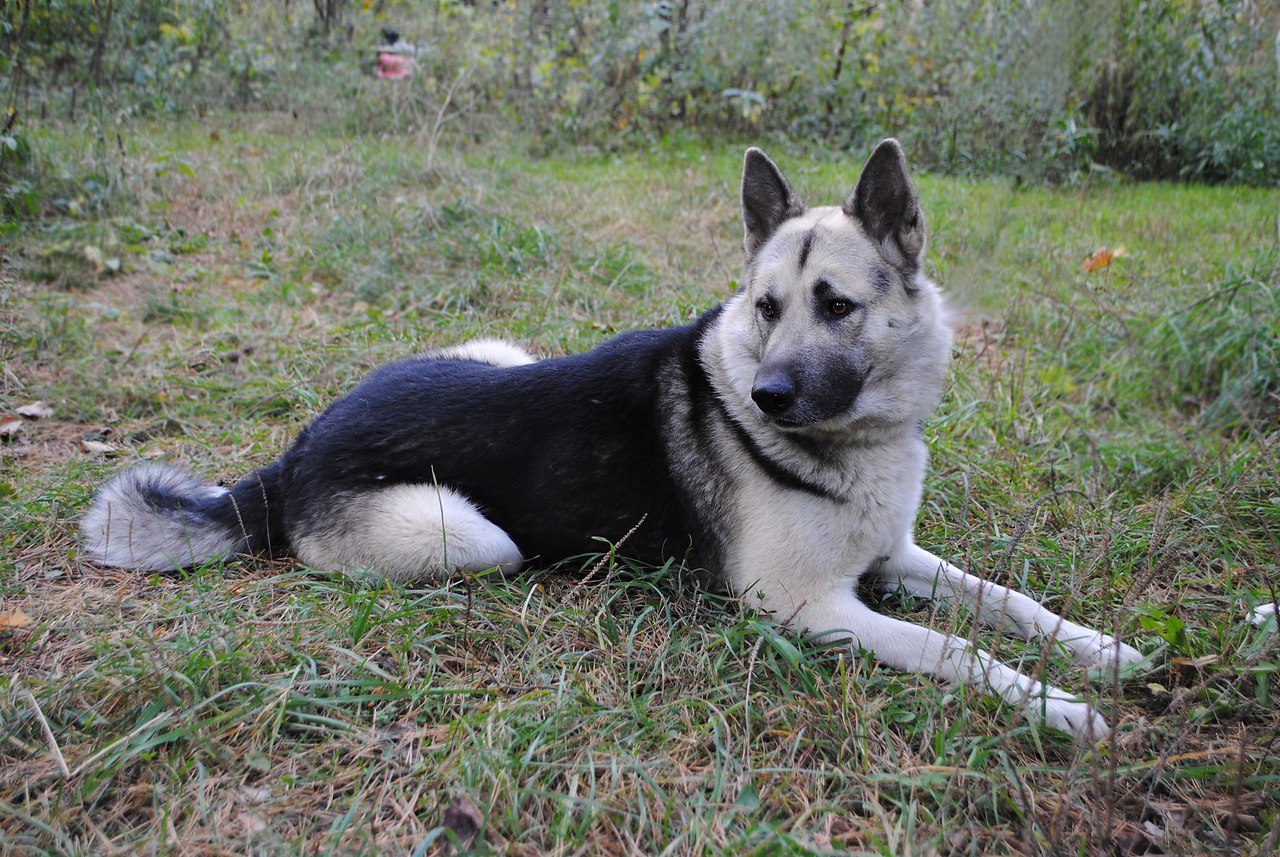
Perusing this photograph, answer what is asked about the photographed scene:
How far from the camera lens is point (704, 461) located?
2861 mm

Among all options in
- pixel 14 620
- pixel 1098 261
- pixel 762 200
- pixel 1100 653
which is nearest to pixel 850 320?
pixel 762 200

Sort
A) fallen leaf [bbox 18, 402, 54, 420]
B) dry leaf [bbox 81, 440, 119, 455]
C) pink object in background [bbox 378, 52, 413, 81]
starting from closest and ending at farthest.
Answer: dry leaf [bbox 81, 440, 119, 455] < fallen leaf [bbox 18, 402, 54, 420] < pink object in background [bbox 378, 52, 413, 81]

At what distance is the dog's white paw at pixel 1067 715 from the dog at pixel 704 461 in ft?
1.11

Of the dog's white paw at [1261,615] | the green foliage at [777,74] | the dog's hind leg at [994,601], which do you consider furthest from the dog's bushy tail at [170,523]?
the green foliage at [777,74]

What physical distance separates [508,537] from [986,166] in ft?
24.9

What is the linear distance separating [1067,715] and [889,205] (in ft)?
5.56

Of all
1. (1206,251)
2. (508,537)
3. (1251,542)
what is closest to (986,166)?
(1206,251)

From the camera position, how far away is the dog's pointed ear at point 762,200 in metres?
2.94

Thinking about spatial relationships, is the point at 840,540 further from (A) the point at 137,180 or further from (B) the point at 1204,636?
(A) the point at 137,180

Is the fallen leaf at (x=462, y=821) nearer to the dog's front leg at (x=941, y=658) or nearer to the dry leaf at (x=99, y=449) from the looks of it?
the dog's front leg at (x=941, y=658)

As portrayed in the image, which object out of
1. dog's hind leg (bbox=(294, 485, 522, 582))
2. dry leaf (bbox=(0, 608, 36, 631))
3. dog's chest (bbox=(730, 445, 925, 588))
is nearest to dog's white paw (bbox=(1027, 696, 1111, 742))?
dog's chest (bbox=(730, 445, 925, 588))

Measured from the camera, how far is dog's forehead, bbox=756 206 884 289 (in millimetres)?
2701

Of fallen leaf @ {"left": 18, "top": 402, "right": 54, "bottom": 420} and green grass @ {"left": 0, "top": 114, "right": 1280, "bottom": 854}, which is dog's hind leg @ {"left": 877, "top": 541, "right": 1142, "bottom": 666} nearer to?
green grass @ {"left": 0, "top": 114, "right": 1280, "bottom": 854}

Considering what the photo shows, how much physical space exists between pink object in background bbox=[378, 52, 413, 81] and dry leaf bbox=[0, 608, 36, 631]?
28.9 ft
